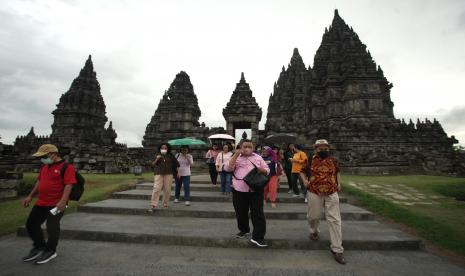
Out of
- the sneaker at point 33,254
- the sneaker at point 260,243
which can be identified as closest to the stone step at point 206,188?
the sneaker at point 260,243

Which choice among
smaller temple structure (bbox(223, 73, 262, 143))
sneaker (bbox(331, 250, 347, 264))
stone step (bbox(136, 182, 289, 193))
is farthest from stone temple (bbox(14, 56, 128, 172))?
sneaker (bbox(331, 250, 347, 264))

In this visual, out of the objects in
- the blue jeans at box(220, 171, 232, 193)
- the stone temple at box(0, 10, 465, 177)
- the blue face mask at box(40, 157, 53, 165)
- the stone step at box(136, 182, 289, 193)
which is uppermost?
the stone temple at box(0, 10, 465, 177)

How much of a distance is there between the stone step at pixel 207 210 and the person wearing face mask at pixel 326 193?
6.46 feet

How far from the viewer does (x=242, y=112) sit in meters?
22.9

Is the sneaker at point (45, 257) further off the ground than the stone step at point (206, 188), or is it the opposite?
the stone step at point (206, 188)

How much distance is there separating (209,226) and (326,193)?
2894 mm

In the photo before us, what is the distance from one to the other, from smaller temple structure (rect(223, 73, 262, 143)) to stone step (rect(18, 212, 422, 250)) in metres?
16.4

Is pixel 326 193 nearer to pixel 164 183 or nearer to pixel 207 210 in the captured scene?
pixel 207 210

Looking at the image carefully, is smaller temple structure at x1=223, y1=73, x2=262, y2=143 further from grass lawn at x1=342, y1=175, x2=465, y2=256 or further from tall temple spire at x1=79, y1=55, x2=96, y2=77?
tall temple spire at x1=79, y1=55, x2=96, y2=77

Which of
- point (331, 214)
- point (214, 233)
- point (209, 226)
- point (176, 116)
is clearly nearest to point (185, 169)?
point (209, 226)

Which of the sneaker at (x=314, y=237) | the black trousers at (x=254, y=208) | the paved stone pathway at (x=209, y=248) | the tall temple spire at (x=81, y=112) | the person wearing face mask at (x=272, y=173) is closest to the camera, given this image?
the paved stone pathway at (x=209, y=248)

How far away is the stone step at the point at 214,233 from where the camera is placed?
16.2 ft

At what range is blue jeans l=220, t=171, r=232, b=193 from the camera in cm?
875

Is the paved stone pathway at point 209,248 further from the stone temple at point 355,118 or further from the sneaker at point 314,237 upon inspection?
the stone temple at point 355,118
